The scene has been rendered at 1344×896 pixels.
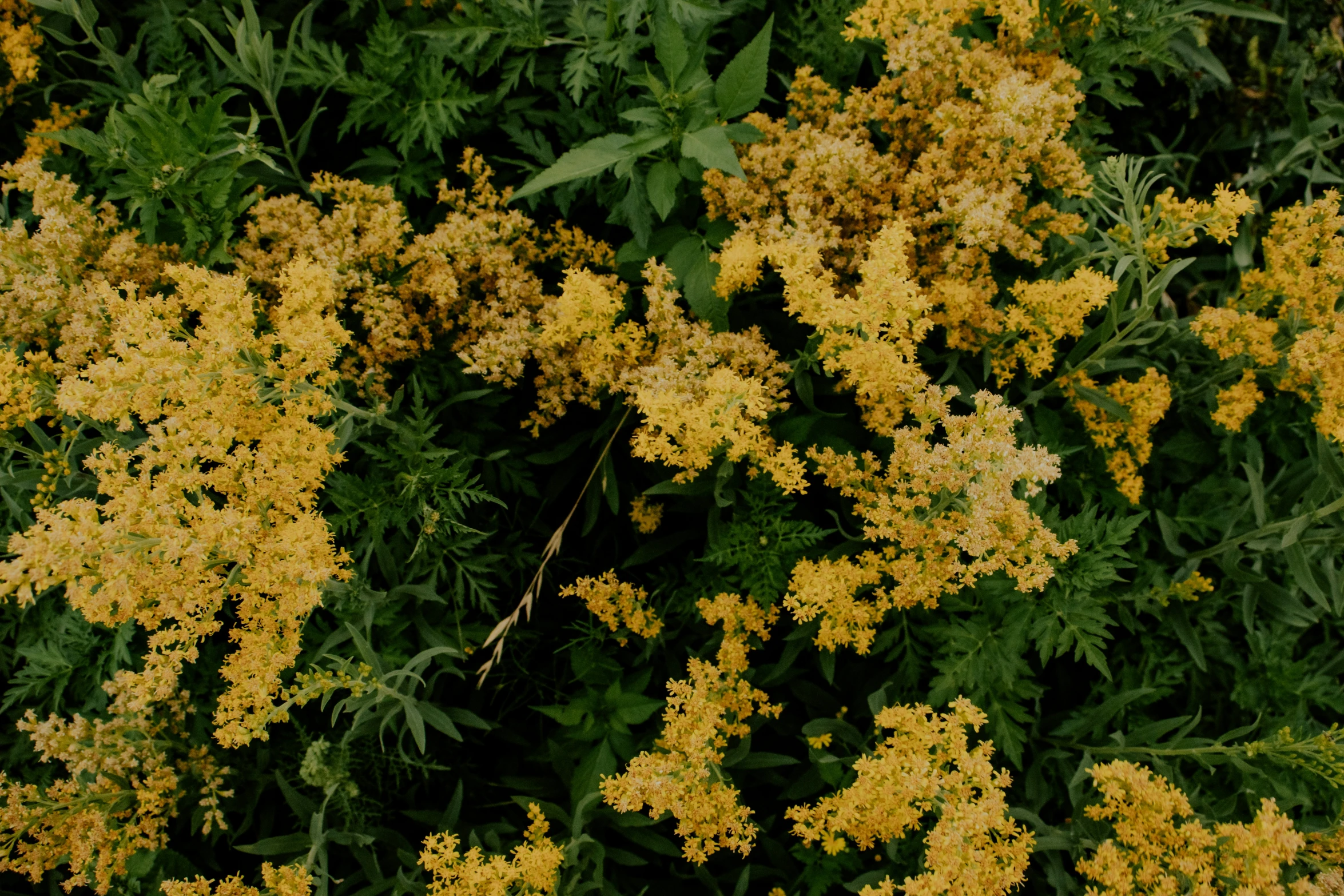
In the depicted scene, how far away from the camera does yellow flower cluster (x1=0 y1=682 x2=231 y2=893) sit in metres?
2.78

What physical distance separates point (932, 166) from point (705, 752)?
2.31m

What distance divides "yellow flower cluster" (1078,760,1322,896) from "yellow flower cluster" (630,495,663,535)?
179cm

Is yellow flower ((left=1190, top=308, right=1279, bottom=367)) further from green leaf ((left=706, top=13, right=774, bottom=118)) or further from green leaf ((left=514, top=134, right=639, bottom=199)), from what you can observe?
green leaf ((left=514, top=134, right=639, bottom=199))

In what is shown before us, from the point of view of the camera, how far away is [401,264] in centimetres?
318

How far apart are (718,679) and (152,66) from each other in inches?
136

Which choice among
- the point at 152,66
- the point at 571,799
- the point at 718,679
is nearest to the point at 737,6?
the point at 152,66

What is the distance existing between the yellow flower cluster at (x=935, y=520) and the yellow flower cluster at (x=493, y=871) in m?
1.17

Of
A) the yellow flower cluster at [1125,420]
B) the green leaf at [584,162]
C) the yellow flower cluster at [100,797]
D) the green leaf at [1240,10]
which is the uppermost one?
the green leaf at [1240,10]

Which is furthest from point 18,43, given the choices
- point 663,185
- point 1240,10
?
point 1240,10

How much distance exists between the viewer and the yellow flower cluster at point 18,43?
3287mm

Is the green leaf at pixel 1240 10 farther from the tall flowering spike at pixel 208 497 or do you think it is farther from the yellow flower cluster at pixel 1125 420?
the tall flowering spike at pixel 208 497

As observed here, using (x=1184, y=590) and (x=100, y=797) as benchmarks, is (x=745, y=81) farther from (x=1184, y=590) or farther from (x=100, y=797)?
(x=100, y=797)

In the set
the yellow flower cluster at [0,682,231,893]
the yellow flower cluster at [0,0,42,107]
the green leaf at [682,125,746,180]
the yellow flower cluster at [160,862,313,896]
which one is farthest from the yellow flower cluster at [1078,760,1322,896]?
the yellow flower cluster at [0,0,42,107]

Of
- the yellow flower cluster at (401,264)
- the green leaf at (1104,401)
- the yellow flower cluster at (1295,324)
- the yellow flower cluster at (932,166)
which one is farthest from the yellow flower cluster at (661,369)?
the yellow flower cluster at (1295,324)
